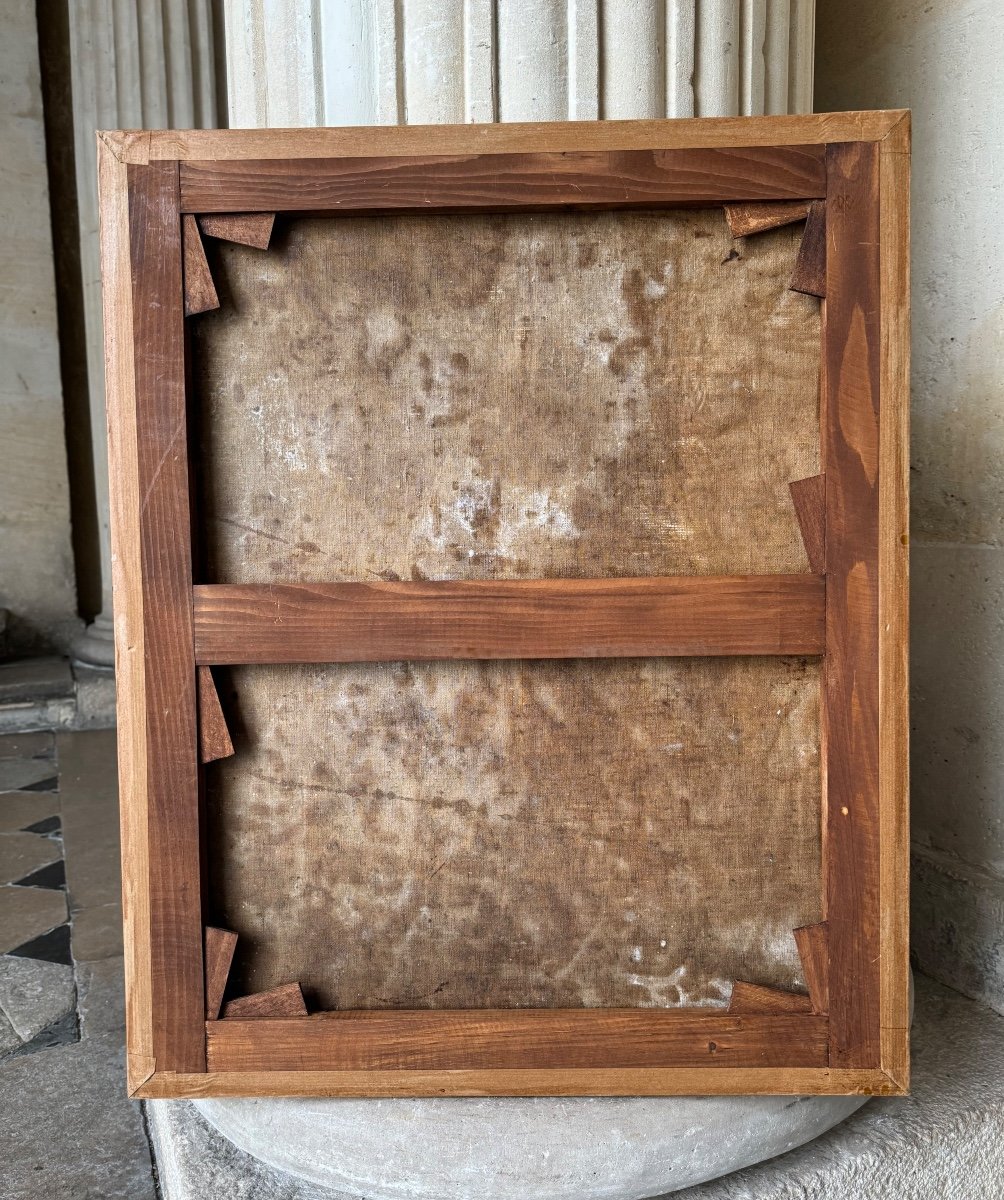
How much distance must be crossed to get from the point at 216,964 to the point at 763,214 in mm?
985

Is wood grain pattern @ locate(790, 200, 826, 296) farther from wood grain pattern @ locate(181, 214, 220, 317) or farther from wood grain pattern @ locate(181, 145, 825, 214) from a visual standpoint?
wood grain pattern @ locate(181, 214, 220, 317)

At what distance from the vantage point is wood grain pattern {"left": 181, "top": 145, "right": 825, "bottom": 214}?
1.05 metres

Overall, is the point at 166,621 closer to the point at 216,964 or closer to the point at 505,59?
the point at 216,964

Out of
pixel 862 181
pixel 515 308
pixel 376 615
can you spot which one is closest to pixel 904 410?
pixel 862 181

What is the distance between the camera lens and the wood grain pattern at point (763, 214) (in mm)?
1067

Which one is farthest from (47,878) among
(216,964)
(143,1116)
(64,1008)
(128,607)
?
(128,607)

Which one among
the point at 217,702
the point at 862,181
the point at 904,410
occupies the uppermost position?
the point at 862,181

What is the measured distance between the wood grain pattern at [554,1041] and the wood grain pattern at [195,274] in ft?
2.51

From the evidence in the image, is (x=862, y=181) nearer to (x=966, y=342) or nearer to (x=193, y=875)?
(x=966, y=342)

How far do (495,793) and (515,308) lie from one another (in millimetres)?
529

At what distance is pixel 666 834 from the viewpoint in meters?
1.14

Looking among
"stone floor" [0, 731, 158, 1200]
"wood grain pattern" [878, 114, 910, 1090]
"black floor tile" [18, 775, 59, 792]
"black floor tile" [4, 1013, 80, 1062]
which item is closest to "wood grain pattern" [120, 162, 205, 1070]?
"stone floor" [0, 731, 158, 1200]

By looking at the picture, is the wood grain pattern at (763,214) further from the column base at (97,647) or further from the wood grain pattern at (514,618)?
the column base at (97,647)

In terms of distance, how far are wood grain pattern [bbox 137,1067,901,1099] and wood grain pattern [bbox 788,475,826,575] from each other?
54cm
